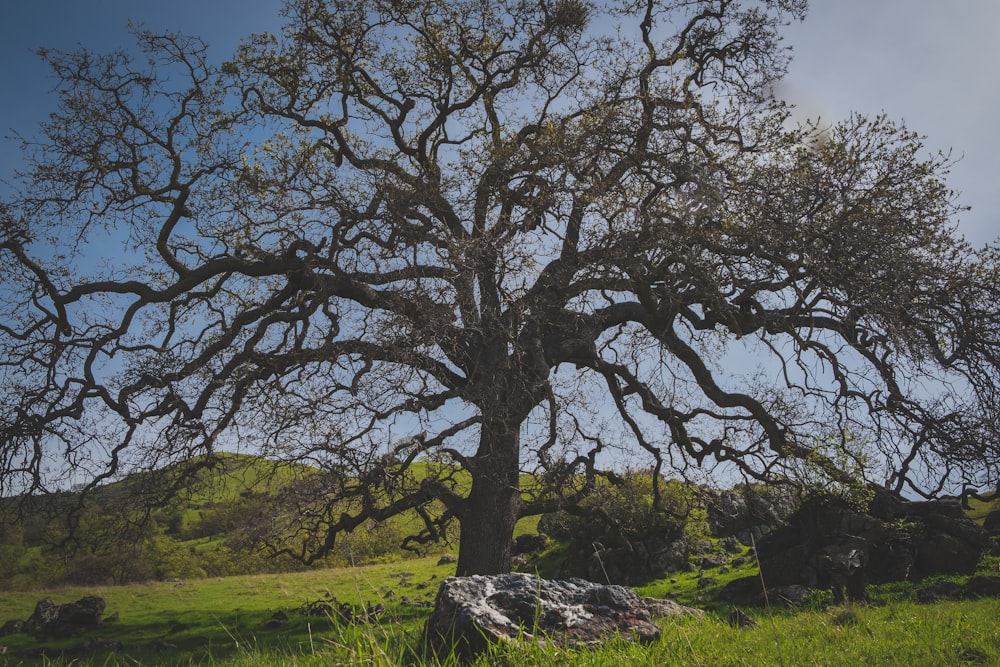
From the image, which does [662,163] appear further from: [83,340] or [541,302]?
[83,340]

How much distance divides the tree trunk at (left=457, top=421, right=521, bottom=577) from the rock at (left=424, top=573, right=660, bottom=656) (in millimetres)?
6696

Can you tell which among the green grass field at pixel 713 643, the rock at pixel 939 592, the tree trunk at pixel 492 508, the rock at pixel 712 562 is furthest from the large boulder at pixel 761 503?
the tree trunk at pixel 492 508

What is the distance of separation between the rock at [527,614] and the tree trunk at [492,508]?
6696mm

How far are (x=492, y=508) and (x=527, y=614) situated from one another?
25.9 ft

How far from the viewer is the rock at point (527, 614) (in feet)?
14.5

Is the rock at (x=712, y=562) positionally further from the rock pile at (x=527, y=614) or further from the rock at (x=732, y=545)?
the rock pile at (x=527, y=614)

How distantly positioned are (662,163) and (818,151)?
3.01 meters

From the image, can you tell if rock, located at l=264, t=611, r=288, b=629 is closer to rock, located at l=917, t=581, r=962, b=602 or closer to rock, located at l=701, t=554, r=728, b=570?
rock, located at l=701, t=554, r=728, b=570

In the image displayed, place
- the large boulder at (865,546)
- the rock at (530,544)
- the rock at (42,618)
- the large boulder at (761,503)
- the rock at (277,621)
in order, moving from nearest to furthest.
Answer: the large boulder at (865,546) → the large boulder at (761,503) → the rock at (277,621) → the rock at (42,618) → the rock at (530,544)

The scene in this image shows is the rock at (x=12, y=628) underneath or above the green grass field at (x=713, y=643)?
underneath

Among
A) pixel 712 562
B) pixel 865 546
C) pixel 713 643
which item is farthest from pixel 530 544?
pixel 713 643

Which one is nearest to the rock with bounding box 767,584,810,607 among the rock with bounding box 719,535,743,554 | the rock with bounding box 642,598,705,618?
the rock with bounding box 642,598,705,618

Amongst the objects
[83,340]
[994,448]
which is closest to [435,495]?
[83,340]

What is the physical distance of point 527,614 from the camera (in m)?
4.77
